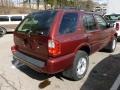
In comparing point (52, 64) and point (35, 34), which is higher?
point (35, 34)

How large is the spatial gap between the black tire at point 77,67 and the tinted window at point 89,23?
0.73m

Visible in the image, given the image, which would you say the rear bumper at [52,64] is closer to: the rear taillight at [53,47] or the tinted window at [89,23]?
the rear taillight at [53,47]

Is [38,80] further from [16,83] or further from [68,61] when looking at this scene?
[68,61]

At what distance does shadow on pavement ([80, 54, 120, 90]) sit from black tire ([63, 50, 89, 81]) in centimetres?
25

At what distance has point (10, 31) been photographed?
54.4 ft

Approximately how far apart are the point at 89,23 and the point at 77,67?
1.34 meters

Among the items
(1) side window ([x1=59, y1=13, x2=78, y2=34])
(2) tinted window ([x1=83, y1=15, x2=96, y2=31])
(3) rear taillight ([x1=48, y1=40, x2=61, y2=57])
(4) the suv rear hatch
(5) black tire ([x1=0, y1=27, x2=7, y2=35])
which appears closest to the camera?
(3) rear taillight ([x1=48, y1=40, x2=61, y2=57])

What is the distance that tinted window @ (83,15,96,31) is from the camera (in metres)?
5.85

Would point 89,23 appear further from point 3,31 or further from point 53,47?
point 3,31

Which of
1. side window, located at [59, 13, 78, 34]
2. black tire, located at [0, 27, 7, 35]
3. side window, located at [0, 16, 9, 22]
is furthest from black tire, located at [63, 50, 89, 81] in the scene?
side window, located at [0, 16, 9, 22]

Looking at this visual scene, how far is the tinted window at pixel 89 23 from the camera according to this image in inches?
230

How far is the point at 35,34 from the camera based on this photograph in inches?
202

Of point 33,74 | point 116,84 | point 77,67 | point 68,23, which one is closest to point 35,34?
point 68,23

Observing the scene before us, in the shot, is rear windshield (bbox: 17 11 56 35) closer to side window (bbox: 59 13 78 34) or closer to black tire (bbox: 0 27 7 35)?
side window (bbox: 59 13 78 34)
